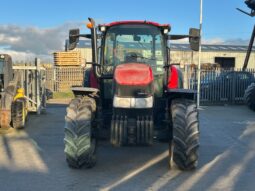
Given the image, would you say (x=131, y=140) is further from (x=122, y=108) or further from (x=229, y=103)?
(x=229, y=103)

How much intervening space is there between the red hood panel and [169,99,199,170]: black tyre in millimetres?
710

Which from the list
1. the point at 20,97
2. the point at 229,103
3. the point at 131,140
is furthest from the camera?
the point at 229,103

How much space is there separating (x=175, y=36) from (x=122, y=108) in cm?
229

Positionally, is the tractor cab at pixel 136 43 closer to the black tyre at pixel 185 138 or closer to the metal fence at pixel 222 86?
the black tyre at pixel 185 138

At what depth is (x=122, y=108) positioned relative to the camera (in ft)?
23.9

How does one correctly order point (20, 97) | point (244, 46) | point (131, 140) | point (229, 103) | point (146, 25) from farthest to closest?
point (244, 46) → point (229, 103) → point (20, 97) → point (146, 25) → point (131, 140)

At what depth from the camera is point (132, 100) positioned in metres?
7.20

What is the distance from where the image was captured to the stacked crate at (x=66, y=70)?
2848 cm

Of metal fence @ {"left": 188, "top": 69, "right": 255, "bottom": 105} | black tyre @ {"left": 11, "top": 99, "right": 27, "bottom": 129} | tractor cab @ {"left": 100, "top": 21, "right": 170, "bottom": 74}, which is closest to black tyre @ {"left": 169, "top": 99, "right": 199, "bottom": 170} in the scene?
tractor cab @ {"left": 100, "top": 21, "right": 170, "bottom": 74}

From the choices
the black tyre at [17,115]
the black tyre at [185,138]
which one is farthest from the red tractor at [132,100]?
the black tyre at [17,115]

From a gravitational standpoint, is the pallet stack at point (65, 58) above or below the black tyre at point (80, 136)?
above

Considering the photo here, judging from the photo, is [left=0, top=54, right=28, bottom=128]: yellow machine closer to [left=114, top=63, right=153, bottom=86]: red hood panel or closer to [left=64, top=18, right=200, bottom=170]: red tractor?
[left=64, top=18, right=200, bottom=170]: red tractor

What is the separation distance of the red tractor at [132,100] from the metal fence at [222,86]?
13.0 meters

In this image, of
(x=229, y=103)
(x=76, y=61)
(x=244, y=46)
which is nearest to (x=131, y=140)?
(x=229, y=103)
